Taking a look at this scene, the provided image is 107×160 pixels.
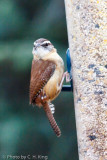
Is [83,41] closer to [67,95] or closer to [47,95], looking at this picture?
[47,95]

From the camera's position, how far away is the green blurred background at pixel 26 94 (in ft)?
32.3

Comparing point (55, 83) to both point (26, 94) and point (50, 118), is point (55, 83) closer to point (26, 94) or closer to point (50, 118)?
point (50, 118)

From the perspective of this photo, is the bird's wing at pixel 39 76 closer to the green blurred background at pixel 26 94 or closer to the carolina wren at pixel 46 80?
the carolina wren at pixel 46 80

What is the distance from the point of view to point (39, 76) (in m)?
6.47

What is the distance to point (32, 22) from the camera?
10.4 meters

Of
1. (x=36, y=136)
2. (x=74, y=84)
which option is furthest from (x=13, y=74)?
(x=74, y=84)

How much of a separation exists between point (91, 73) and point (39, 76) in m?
0.99

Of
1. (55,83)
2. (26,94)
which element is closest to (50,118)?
(55,83)

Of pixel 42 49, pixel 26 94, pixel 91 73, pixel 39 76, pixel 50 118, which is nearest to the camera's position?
pixel 91 73

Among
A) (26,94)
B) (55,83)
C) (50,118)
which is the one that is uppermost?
(55,83)

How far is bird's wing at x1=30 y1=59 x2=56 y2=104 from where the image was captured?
6416 millimetres

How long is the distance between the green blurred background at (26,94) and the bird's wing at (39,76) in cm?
310

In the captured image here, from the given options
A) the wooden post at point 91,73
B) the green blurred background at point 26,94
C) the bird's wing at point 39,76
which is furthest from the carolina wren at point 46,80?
the green blurred background at point 26,94

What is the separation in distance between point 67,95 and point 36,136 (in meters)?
0.91
